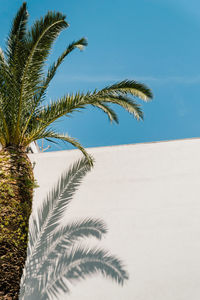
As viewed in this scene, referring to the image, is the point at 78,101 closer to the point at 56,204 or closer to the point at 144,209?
the point at 56,204

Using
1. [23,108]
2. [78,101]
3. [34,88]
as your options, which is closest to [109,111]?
[78,101]

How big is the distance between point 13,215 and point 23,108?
2041 millimetres

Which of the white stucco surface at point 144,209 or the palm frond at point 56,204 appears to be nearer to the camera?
the white stucco surface at point 144,209

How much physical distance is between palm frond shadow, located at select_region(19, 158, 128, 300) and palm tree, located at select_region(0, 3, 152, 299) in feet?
5.96

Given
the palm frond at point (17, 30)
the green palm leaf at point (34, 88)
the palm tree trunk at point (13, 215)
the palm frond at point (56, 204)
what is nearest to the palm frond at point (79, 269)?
the palm frond at point (56, 204)

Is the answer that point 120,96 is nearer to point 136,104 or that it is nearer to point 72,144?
point 136,104

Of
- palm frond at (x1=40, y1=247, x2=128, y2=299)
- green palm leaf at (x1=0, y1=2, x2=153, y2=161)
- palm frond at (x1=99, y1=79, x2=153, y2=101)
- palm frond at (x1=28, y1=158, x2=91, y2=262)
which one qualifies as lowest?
palm frond at (x1=40, y1=247, x2=128, y2=299)

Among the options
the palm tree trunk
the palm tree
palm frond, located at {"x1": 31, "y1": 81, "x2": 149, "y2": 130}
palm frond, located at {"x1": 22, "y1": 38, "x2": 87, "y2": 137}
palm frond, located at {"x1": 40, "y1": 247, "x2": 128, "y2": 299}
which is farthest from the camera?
palm frond, located at {"x1": 40, "y1": 247, "x2": 128, "y2": 299}

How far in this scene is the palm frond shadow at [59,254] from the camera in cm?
583

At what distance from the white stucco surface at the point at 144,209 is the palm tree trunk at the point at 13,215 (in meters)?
2.02

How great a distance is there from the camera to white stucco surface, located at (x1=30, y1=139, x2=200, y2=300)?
18.1 ft

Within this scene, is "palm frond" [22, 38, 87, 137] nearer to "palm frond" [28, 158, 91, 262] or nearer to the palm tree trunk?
the palm tree trunk

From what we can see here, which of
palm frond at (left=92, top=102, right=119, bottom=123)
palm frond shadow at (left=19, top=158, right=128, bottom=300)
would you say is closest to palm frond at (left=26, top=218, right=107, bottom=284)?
palm frond shadow at (left=19, top=158, right=128, bottom=300)

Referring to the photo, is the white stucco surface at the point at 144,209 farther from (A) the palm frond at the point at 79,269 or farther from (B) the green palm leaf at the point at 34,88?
(B) the green palm leaf at the point at 34,88
